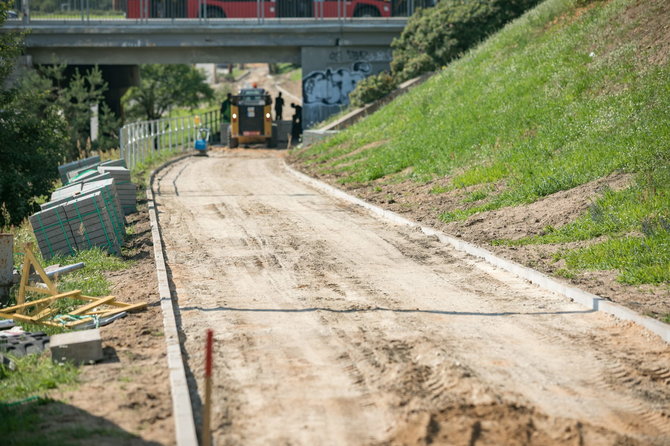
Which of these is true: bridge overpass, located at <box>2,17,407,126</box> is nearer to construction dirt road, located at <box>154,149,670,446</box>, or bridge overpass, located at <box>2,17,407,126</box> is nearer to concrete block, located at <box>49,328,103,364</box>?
construction dirt road, located at <box>154,149,670,446</box>

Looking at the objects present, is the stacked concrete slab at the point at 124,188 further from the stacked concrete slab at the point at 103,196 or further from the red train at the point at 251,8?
the red train at the point at 251,8

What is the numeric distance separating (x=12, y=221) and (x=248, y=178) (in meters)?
9.43

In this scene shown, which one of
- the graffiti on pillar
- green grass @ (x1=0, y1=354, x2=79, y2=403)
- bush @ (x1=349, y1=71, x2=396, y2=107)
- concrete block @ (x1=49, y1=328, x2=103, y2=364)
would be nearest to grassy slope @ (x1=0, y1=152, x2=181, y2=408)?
green grass @ (x1=0, y1=354, x2=79, y2=403)

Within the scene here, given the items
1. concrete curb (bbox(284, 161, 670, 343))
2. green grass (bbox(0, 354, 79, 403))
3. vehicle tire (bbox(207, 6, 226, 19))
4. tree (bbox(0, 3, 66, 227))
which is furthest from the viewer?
vehicle tire (bbox(207, 6, 226, 19))

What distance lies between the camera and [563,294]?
434 inches

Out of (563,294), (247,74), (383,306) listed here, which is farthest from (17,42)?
(247,74)

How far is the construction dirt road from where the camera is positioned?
22.0 ft

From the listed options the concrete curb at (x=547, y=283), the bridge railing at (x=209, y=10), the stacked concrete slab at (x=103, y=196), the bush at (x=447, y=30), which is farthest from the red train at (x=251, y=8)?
the concrete curb at (x=547, y=283)

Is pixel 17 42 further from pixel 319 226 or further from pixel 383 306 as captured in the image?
pixel 383 306

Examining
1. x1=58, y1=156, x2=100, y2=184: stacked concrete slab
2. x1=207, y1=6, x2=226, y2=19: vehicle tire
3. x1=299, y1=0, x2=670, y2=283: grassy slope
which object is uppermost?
x1=207, y1=6, x2=226, y2=19: vehicle tire

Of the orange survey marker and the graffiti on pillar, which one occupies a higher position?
the graffiti on pillar

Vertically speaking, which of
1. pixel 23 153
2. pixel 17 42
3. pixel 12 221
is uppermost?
pixel 17 42

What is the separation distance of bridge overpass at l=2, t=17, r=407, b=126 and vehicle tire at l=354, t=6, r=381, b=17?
2.51ft

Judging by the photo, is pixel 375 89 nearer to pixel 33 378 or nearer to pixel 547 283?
pixel 547 283
